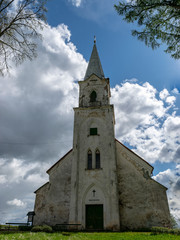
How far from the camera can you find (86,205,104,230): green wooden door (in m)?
18.5

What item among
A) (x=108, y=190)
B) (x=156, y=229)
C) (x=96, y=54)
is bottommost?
(x=156, y=229)

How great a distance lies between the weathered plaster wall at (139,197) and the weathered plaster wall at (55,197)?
566 centimetres

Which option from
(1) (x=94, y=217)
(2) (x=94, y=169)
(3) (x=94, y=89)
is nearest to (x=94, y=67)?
(3) (x=94, y=89)

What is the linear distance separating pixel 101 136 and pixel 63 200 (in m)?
7.93

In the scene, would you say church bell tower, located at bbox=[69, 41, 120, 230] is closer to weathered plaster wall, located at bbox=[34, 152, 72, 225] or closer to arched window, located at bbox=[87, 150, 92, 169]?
arched window, located at bbox=[87, 150, 92, 169]

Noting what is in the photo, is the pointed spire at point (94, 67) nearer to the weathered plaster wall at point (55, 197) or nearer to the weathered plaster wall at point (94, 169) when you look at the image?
the weathered plaster wall at point (94, 169)

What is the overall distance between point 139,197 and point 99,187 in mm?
4068

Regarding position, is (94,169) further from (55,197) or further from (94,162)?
(55,197)

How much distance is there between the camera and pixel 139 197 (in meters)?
19.8

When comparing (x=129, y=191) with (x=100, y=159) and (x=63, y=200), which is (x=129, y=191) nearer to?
(x=100, y=159)

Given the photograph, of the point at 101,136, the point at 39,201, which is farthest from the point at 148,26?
the point at 39,201

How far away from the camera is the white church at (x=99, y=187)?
18.8 metres

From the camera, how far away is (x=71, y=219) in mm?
18859

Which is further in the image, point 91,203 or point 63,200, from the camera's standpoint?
point 63,200
